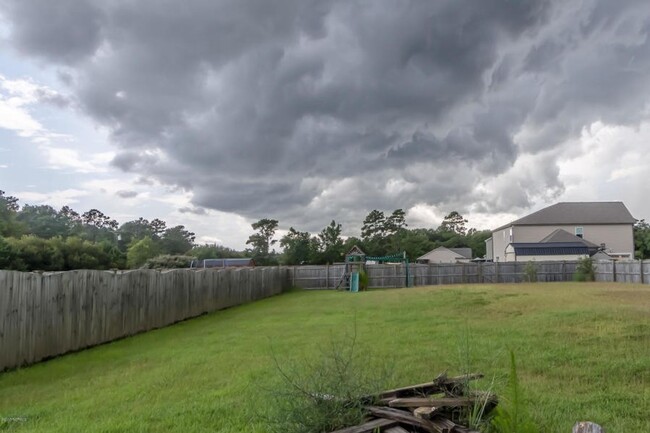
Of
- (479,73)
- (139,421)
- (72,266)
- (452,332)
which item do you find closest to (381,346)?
(452,332)

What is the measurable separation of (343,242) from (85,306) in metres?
57.9

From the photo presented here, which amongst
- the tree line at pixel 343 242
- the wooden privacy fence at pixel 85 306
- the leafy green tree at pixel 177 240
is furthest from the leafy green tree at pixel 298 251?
the wooden privacy fence at pixel 85 306

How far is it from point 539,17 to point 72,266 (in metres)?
36.1

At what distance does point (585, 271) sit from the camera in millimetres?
28875

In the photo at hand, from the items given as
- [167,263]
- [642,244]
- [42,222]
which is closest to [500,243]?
[642,244]

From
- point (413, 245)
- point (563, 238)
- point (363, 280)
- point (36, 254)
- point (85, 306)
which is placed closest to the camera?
point (85, 306)

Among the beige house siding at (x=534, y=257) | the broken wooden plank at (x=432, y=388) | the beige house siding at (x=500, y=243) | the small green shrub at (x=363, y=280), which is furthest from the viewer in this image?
the beige house siding at (x=500, y=243)

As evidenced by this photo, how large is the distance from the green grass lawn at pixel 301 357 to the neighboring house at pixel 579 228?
31260mm

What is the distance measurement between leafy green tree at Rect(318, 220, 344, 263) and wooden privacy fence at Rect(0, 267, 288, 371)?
155 ft

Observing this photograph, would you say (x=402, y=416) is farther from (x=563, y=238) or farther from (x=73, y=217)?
(x=73, y=217)

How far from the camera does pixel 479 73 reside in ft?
43.3

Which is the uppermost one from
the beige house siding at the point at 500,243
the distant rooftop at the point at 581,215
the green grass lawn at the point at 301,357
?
the distant rooftop at the point at 581,215

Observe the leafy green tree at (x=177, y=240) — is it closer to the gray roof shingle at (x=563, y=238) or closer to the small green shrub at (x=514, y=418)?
the gray roof shingle at (x=563, y=238)

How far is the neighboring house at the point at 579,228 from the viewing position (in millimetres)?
40062
